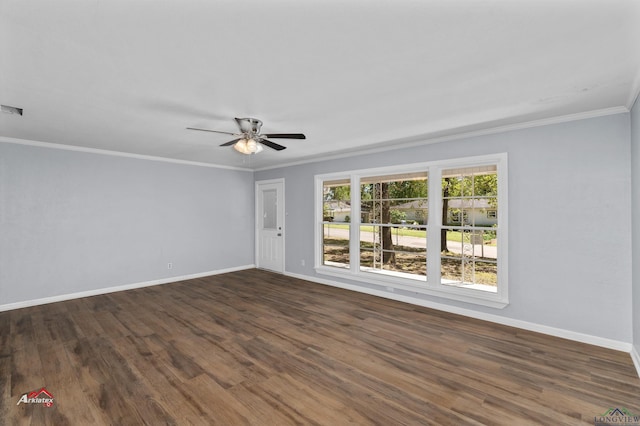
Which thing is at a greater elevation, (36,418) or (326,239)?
(326,239)

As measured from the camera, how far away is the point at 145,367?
269 cm

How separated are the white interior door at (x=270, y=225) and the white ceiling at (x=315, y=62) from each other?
3289 mm

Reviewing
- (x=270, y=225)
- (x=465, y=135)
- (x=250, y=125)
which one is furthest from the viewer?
(x=270, y=225)

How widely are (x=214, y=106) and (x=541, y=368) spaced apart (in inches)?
158

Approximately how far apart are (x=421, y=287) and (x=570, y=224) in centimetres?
198

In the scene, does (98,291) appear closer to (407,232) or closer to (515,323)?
(407,232)

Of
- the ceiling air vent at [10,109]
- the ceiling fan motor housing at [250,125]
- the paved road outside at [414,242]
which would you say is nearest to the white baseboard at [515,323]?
the paved road outside at [414,242]

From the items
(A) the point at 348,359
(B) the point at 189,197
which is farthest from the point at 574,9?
(B) the point at 189,197

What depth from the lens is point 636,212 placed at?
2750 mm

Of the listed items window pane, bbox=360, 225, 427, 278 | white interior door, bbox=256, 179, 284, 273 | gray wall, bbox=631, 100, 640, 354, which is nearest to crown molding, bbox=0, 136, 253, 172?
white interior door, bbox=256, 179, 284, 273

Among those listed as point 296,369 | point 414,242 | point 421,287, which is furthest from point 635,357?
point 296,369

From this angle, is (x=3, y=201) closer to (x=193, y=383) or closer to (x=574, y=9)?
(x=193, y=383)

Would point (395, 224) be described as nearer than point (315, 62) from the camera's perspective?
No

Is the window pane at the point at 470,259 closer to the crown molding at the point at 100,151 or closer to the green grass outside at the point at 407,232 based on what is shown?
the green grass outside at the point at 407,232
